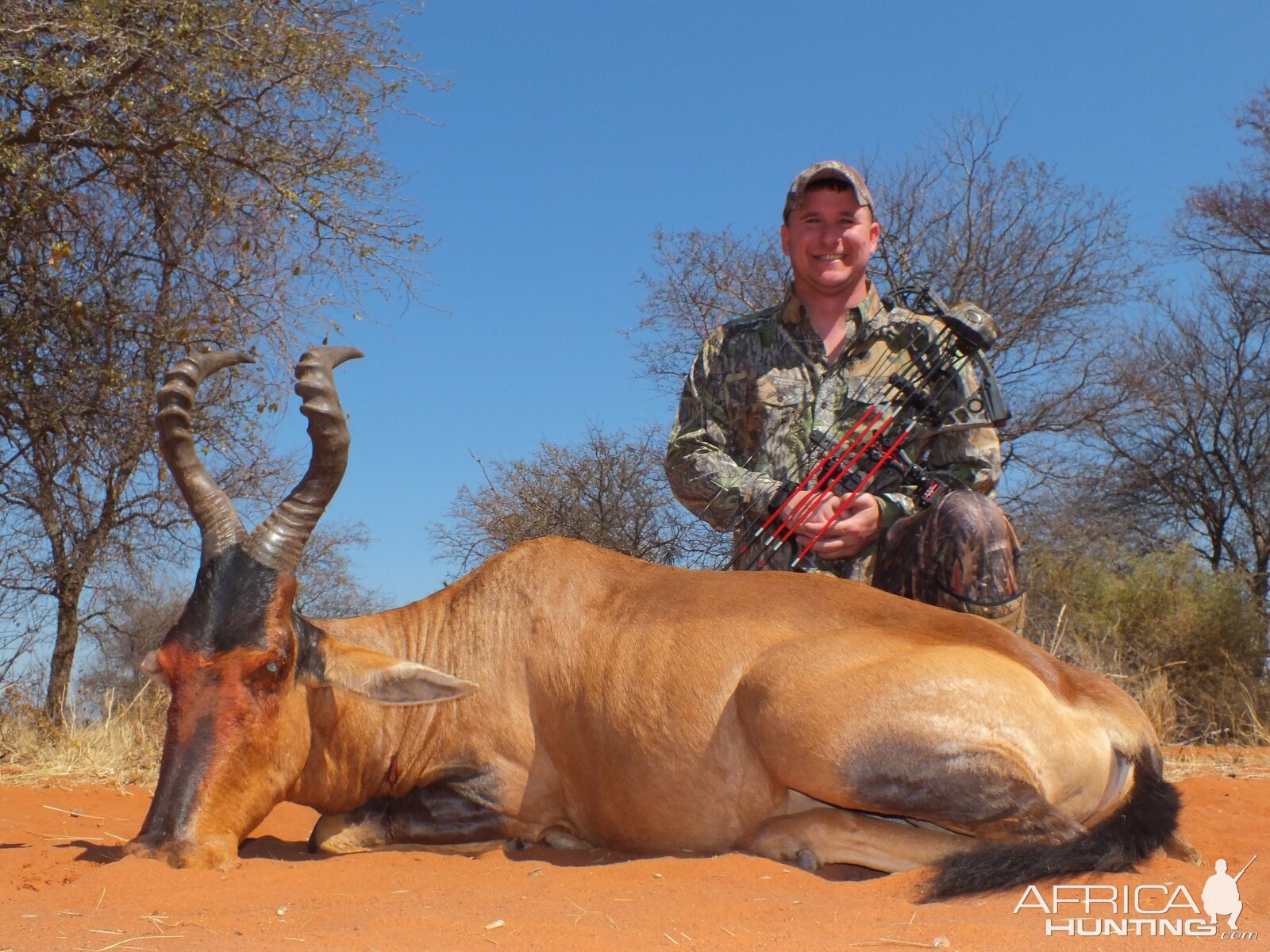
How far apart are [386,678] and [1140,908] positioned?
3.10 metres

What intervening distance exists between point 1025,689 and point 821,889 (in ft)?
3.68

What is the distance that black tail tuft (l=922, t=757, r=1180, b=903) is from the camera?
13.2 ft

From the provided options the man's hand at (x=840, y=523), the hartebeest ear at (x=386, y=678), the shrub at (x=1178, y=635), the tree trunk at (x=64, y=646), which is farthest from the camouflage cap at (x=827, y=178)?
the tree trunk at (x=64, y=646)

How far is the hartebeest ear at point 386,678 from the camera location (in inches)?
209

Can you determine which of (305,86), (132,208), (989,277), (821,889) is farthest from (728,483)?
(989,277)

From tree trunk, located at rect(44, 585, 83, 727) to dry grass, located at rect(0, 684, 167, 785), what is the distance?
2046mm

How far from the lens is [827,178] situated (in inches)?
294

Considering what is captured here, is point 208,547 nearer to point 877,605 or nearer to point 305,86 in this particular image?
Result: point 877,605

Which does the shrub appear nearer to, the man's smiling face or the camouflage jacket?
the camouflage jacket

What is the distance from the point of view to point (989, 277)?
17.5 meters

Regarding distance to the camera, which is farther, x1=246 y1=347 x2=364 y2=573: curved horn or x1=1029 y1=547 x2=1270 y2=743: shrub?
x1=1029 y1=547 x2=1270 y2=743: shrub

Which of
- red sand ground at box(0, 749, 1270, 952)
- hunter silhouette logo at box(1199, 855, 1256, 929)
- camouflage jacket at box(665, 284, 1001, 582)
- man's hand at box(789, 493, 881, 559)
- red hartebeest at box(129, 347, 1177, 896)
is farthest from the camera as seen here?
camouflage jacket at box(665, 284, 1001, 582)

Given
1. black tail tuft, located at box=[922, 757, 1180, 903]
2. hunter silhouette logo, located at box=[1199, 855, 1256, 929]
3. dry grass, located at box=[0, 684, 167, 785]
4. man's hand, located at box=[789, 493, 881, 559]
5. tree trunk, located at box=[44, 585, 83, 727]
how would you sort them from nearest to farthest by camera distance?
1. hunter silhouette logo, located at box=[1199, 855, 1256, 929]
2. black tail tuft, located at box=[922, 757, 1180, 903]
3. man's hand, located at box=[789, 493, 881, 559]
4. dry grass, located at box=[0, 684, 167, 785]
5. tree trunk, located at box=[44, 585, 83, 727]

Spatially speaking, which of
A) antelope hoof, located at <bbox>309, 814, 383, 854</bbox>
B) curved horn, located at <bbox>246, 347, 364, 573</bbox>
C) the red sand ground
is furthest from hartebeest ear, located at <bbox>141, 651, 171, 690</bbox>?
antelope hoof, located at <bbox>309, 814, 383, 854</bbox>
